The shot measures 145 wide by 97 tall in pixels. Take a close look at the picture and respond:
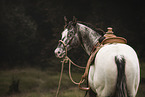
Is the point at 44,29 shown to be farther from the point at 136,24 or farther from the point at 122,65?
the point at 122,65

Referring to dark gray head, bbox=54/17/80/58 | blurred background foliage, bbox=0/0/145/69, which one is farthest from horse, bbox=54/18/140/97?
blurred background foliage, bbox=0/0/145/69

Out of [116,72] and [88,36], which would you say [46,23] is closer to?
[88,36]

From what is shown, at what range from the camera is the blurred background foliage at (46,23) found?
3979 mm

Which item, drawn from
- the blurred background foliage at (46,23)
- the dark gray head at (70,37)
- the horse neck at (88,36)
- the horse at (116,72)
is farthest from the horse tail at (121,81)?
the blurred background foliage at (46,23)

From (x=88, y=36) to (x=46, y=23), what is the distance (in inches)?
112

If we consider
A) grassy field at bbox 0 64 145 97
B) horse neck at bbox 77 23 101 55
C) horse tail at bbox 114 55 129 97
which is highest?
horse neck at bbox 77 23 101 55

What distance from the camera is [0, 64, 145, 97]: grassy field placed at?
3.99m

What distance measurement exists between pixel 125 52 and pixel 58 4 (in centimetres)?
366

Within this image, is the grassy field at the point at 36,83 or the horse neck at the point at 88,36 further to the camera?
the grassy field at the point at 36,83

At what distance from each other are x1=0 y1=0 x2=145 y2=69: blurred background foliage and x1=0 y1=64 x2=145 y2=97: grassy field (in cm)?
23

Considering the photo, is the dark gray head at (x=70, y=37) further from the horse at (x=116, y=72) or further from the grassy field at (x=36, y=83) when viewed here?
the grassy field at (x=36, y=83)

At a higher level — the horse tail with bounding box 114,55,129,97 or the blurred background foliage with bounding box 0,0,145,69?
the blurred background foliage with bounding box 0,0,145,69

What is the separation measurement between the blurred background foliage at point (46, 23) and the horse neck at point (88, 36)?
2276mm

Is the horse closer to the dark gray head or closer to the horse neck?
the horse neck
